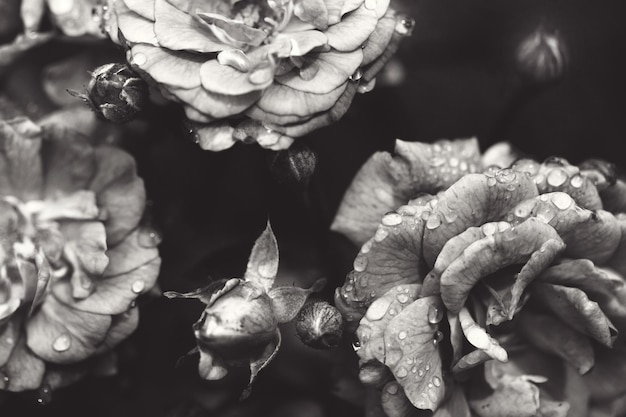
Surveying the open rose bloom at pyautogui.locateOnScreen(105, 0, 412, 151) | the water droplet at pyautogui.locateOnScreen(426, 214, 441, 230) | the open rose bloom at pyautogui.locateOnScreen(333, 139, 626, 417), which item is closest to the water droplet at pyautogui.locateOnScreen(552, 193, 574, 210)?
the open rose bloom at pyautogui.locateOnScreen(333, 139, 626, 417)

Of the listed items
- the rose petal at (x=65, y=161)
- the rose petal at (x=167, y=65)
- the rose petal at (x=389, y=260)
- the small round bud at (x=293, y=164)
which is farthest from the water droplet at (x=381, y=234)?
the rose petal at (x=65, y=161)

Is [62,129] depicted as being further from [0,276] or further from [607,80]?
[607,80]

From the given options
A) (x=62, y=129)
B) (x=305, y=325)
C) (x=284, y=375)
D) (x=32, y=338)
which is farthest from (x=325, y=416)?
(x=62, y=129)

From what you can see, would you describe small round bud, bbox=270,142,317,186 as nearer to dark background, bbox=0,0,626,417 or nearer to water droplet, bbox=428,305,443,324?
dark background, bbox=0,0,626,417

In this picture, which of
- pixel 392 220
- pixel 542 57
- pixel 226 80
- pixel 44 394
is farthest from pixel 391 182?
pixel 44 394

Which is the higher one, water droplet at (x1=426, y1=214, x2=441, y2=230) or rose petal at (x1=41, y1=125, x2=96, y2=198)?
water droplet at (x1=426, y1=214, x2=441, y2=230)
